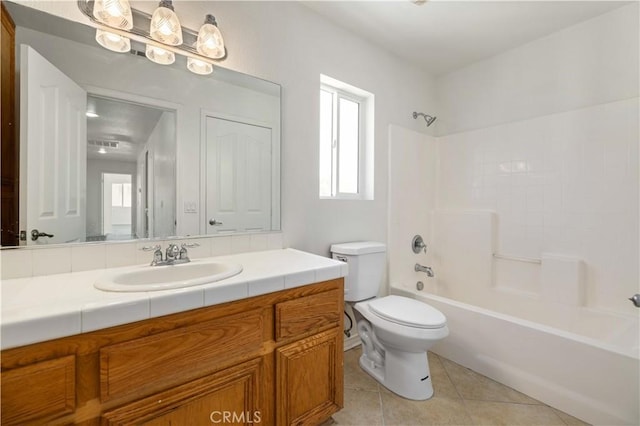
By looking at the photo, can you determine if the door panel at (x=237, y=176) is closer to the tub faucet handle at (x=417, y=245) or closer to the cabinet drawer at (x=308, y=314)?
the cabinet drawer at (x=308, y=314)

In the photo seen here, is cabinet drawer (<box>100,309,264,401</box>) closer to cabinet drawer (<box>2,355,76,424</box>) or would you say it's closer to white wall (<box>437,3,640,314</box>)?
cabinet drawer (<box>2,355,76,424</box>)

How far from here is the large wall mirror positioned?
1.05 m

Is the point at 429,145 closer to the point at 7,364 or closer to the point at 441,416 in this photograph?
the point at 441,416

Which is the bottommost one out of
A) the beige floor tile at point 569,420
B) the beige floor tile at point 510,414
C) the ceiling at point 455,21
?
the beige floor tile at point 510,414

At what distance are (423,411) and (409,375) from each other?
0.17m

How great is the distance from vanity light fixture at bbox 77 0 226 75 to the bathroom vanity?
3.34 ft

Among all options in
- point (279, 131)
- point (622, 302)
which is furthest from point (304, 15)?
point (622, 302)

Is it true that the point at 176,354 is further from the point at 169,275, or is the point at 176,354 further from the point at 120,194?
the point at 120,194

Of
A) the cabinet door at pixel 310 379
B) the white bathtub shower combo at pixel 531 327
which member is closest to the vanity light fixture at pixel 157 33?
the cabinet door at pixel 310 379

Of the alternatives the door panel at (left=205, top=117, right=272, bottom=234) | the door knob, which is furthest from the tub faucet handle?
the door knob

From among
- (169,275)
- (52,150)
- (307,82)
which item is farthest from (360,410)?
(307,82)

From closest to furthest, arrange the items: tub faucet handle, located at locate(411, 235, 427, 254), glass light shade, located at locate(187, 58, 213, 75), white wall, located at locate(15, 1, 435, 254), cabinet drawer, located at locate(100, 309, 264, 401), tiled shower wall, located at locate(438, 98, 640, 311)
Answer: cabinet drawer, located at locate(100, 309, 264, 401), glass light shade, located at locate(187, 58, 213, 75), white wall, located at locate(15, 1, 435, 254), tiled shower wall, located at locate(438, 98, 640, 311), tub faucet handle, located at locate(411, 235, 427, 254)

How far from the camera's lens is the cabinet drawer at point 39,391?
0.64 meters

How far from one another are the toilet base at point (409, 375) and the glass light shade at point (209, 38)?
1.91 meters
